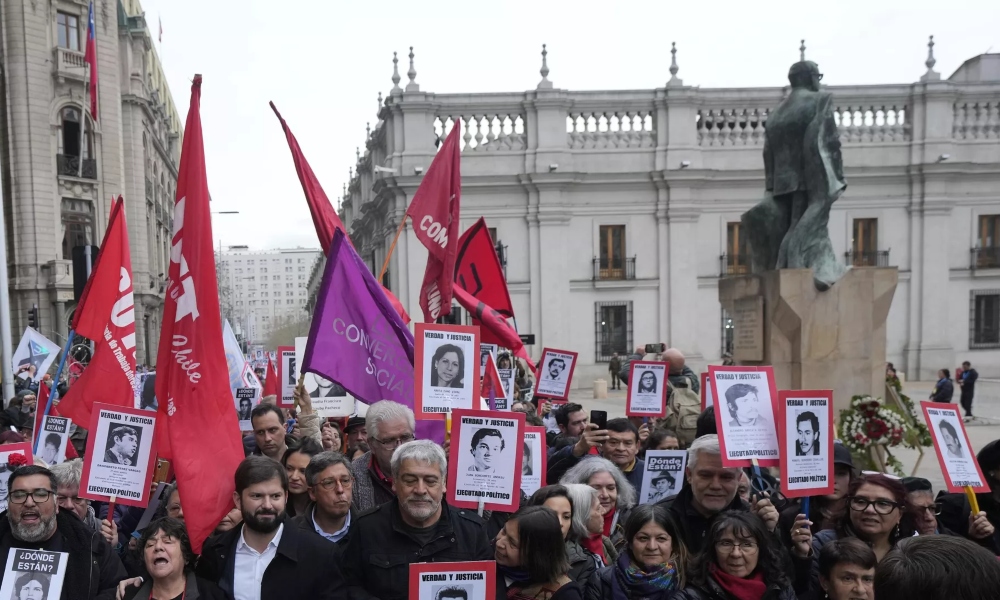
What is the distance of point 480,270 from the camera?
32.7 ft

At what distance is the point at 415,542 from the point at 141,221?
128 ft

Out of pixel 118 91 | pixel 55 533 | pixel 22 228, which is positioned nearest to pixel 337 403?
pixel 55 533

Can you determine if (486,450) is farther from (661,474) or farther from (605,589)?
(661,474)

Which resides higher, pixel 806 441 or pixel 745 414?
pixel 745 414

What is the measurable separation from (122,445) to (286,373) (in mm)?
4035

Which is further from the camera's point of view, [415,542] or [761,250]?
[761,250]

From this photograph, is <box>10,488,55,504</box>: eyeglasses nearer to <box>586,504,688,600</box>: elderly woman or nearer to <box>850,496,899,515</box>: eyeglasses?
<box>586,504,688,600</box>: elderly woman

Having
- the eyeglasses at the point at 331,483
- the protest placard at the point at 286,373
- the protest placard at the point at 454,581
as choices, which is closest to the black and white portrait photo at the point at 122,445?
the eyeglasses at the point at 331,483

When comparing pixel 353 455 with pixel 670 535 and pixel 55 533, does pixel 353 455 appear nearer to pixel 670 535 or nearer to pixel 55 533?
pixel 55 533

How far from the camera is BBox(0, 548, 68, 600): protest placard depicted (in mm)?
3477

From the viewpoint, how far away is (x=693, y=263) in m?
30.4

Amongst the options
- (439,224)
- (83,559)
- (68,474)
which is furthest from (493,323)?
(83,559)

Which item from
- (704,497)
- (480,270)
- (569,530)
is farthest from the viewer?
(480,270)

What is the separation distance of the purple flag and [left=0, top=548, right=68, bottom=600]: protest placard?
216 centimetres
